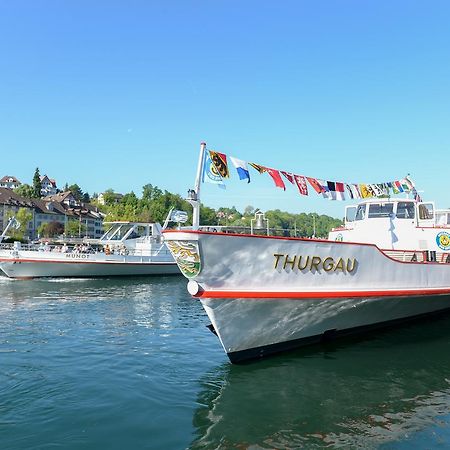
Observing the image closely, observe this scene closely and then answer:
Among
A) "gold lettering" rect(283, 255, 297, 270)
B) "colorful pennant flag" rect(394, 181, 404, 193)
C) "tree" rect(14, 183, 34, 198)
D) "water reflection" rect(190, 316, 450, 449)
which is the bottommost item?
"water reflection" rect(190, 316, 450, 449)

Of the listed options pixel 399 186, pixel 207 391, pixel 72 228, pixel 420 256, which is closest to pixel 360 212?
pixel 399 186

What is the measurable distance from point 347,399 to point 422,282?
5.87 m

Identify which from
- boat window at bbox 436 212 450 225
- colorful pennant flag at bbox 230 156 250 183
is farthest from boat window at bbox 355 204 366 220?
colorful pennant flag at bbox 230 156 250 183

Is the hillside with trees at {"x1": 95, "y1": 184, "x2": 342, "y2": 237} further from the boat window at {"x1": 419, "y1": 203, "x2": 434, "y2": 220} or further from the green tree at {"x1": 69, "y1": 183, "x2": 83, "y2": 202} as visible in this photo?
the boat window at {"x1": 419, "y1": 203, "x2": 434, "y2": 220}

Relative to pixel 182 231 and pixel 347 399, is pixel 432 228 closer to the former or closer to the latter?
pixel 347 399

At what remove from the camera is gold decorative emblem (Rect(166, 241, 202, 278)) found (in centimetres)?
900

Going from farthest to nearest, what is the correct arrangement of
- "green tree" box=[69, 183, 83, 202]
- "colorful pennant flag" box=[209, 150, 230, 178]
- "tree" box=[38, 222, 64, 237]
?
"green tree" box=[69, 183, 83, 202] → "tree" box=[38, 222, 64, 237] → "colorful pennant flag" box=[209, 150, 230, 178]

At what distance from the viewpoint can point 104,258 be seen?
→ 32938 mm

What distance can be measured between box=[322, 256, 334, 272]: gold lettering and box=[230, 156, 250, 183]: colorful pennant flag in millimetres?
2752

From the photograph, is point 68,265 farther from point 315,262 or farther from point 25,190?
point 25,190

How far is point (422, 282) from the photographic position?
497 inches

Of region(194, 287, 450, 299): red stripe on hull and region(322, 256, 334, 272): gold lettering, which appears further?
region(322, 256, 334, 272): gold lettering

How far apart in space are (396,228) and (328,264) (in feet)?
17.8

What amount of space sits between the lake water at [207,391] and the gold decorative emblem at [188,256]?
2324 mm
